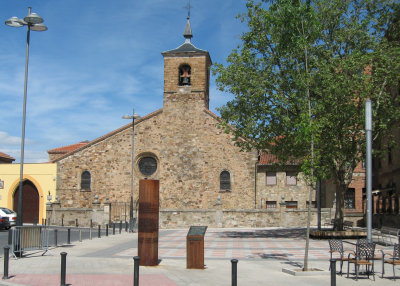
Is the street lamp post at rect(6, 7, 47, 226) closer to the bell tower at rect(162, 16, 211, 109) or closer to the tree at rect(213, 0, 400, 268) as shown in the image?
the tree at rect(213, 0, 400, 268)

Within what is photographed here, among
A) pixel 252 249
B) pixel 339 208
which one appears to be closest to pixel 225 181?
pixel 339 208

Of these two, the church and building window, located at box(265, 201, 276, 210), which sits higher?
the church

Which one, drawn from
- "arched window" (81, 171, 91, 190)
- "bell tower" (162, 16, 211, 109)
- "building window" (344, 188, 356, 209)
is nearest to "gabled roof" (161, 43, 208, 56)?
"bell tower" (162, 16, 211, 109)

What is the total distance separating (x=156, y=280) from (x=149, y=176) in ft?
91.6

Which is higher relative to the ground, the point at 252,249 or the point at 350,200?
the point at 350,200

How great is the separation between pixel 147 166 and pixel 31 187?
10.4 meters

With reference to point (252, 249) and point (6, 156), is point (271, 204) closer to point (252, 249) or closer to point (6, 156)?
point (252, 249)

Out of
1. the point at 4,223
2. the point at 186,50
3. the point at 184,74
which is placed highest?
the point at 186,50

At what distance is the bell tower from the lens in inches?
1561

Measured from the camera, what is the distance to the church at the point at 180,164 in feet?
126

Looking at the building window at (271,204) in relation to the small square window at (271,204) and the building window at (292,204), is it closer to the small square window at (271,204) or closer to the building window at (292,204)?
the small square window at (271,204)

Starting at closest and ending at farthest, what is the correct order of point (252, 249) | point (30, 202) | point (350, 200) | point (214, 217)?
point (252, 249) → point (214, 217) → point (350, 200) → point (30, 202)

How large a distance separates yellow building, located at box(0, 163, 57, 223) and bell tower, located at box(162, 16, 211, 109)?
1178 cm

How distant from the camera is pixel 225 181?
126 ft
